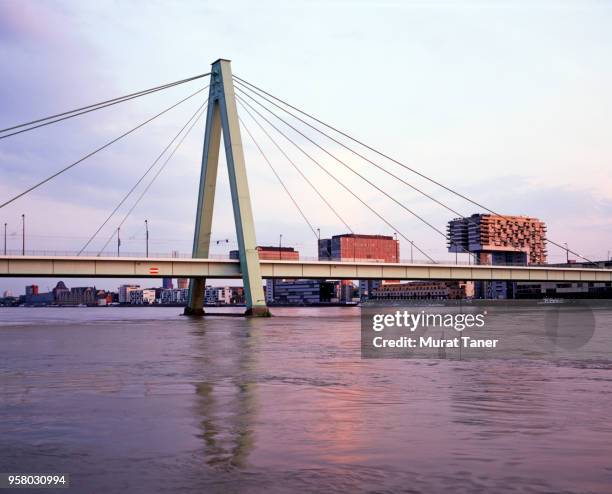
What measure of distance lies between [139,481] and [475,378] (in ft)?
46.0

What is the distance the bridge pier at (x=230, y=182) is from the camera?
68188mm

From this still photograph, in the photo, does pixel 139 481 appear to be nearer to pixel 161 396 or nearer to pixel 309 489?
pixel 309 489

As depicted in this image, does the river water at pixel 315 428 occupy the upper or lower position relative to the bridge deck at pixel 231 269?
lower

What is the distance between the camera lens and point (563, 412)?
14602 mm

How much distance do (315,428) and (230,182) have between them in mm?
57279

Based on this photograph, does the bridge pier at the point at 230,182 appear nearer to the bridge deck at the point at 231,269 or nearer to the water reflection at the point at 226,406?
the bridge deck at the point at 231,269

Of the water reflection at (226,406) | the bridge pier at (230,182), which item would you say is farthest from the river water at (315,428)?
the bridge pier at (230,182)

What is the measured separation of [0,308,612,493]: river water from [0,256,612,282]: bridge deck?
161 ft

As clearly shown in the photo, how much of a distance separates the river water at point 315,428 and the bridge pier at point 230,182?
43.9 metres

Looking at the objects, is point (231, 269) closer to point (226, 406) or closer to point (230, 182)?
point (230, 182)

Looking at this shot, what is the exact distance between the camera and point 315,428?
12867 millimetres

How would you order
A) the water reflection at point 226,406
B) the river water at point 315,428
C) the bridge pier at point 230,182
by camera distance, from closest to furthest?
the river water at point 315,428 < the water reflection at point 226,406 < the bridge pier at point 230,182

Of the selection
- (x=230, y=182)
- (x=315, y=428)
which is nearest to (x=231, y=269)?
(x=230, y=182)

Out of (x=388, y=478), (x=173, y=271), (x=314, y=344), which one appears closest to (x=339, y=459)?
(x=388, y=478)
